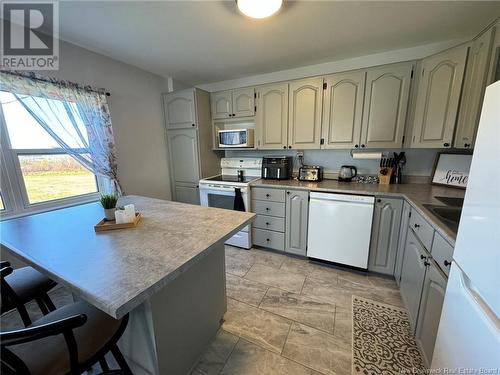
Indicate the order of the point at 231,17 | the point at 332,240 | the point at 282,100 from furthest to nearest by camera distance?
1. the point at 282,100
2. the point at 332,240
3. the point at 231,17

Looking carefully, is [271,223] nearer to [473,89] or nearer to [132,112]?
[473,89]

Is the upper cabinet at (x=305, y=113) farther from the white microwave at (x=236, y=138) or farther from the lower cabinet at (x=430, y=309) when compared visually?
the lower cabinet at (x=430, y=309)

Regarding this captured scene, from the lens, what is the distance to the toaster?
101 inches

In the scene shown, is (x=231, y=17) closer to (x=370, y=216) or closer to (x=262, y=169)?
(x=262, y=169)

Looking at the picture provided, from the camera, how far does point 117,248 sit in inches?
39.2

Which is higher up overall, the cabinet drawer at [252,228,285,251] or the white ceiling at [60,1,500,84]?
the white ceiling at [60,1,500,84]

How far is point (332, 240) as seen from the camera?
7.19 feet

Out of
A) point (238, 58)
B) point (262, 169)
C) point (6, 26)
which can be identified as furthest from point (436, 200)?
point (6, 26)

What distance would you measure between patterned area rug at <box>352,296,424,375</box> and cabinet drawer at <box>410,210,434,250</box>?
0.71 meters

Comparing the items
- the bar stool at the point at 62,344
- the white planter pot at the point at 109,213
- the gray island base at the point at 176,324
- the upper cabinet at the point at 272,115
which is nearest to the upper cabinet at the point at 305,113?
the upper cabinet at the point at 272,115

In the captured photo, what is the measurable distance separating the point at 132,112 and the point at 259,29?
1.88 metres

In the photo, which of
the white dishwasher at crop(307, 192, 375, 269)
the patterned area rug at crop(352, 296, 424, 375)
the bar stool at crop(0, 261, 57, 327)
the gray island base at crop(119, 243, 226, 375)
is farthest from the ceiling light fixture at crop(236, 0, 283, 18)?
the patterned area rug at crop(352, 296, 424, 375)

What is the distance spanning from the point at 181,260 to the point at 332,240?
1.82 metres

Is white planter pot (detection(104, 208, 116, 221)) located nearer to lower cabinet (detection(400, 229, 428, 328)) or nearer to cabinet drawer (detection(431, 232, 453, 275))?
cabinet drawer (detection(431, 232, 453, 275))
